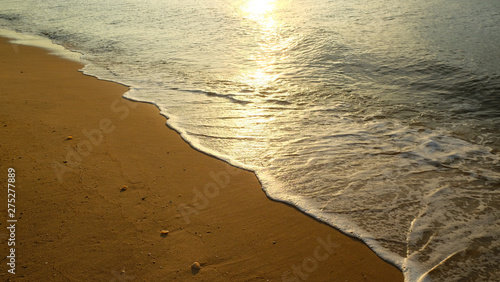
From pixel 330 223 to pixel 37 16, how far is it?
1994 cm

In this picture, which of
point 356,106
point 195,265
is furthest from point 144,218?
point 356,106

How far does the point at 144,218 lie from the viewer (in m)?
3.49

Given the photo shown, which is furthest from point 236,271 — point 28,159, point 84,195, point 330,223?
point 28,159

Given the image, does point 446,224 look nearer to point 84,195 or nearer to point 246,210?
point 246,210

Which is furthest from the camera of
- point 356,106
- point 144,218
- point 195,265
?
point 356,106

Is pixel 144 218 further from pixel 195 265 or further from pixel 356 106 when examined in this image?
pixel 356 106

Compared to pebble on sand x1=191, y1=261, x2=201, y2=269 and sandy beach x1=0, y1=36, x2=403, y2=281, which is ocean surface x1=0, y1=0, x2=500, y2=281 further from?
pebble on sand x1=191, y1=261, x2=201, y2=269

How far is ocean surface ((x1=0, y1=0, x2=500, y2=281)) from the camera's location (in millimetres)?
3590

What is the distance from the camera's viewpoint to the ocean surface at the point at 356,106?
141 inches

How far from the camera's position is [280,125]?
5.72m

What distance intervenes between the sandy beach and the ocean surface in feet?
1.05

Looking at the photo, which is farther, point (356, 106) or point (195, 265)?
point (356, 106)

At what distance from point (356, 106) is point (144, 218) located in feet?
14.9

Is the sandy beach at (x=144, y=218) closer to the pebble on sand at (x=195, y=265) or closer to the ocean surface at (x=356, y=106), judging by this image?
the pebble on sand at (x=195, y=265)
